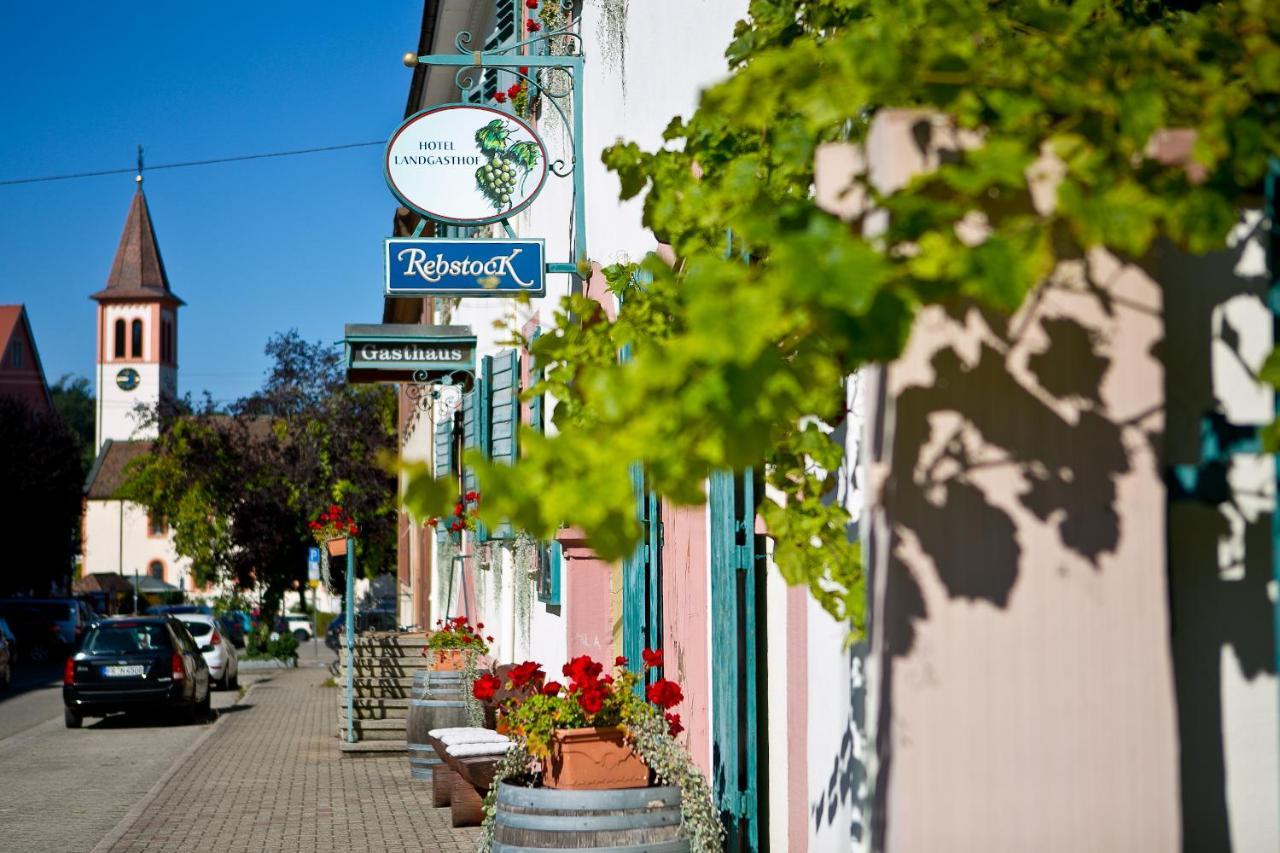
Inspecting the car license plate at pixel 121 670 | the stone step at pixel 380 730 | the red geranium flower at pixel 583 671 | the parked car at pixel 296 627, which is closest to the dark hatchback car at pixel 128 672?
the car license plate at pixel 121 670

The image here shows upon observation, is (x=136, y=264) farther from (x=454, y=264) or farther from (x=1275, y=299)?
(x=1275, y=299)

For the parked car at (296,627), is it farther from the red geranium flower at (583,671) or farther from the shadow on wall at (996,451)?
the shadow on wall at (996,451)

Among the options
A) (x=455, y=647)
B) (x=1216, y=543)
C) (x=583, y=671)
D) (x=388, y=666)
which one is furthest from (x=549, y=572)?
(x=1216, y=543)

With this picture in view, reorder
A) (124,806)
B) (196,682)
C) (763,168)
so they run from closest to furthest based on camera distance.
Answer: (763,168) < (124,806) < (196,682)

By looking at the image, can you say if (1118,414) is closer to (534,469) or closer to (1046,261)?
(1046,261)

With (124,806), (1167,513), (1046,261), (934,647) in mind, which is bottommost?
(124,806)

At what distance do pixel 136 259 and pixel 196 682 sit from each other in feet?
300

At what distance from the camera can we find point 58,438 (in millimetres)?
56625

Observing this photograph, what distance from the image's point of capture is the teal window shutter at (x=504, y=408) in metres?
12.2

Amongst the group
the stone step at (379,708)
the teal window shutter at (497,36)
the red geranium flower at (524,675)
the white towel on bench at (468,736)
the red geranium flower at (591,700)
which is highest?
the teal window shutter at (497,36)

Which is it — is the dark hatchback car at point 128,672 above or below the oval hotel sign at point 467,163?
below

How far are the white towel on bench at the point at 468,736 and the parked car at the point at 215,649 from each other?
62.3 feet

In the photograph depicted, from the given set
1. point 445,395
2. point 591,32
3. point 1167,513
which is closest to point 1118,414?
point 1167,513

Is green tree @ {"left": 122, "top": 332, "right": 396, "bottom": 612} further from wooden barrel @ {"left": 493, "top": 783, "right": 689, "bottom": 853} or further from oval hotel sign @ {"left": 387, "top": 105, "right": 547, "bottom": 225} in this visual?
wooden barrel @ {"left": 493, "top": 783, "right": 689, "bottom": 853}
